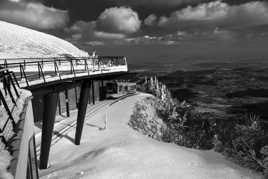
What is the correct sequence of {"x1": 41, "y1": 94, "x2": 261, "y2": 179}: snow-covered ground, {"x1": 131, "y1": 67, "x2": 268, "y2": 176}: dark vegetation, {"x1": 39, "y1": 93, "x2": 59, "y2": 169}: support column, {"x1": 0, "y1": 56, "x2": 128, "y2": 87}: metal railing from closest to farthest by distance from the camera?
{"x1": 0, "y1": 56, "x2": 128, "y2": 87}: metal railing → {"x1": 41, "y1": 94, "x2": 261, "y2": 179}: snow-covered ground → {"x1": 39, "y1": 93, "x2": 59, "y2": 169}: support column → {"x1": 131, "y1": 67, "x2": 268, "y2": 176}: dark vegetation

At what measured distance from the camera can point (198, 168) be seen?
1655cm

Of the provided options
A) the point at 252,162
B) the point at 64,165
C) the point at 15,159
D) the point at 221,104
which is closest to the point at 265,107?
the point at 221,104

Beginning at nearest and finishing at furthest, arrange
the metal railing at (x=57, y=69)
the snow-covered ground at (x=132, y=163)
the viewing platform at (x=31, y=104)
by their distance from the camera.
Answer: the viewing platform at (x=31, y=104)
the metal railing at (x=57, y=69)
the snow-covered ground at (x=132, y=163)

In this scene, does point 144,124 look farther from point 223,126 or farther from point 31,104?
point 223,126

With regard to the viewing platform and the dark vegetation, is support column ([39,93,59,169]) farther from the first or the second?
the dark vegetation

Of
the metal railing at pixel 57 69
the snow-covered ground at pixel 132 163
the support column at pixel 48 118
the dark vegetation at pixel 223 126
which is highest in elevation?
the metal railing at pixel 57 69

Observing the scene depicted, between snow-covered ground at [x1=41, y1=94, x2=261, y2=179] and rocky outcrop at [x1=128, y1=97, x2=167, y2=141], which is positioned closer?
snow-covered ground at [x1=41, y1=94, x2=261, y2=179]

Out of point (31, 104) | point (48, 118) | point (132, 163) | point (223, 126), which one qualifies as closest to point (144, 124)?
point (132, 163)

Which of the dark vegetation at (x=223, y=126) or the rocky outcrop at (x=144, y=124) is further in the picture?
the rocky outcrop at (x=144, y=124)

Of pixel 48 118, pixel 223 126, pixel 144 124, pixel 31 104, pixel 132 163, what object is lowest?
pixel 223 126

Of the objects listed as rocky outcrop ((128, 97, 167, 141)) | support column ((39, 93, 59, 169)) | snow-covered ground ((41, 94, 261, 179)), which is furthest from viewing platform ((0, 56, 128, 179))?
rocky outcrop ((128, 97, 167, 141))

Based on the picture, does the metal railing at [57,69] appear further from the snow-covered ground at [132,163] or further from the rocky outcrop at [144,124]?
the rocky outcrop at [144,124]

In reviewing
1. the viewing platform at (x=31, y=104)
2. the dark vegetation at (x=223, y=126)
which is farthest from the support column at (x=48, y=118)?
the dark vegetation at (x=223, y=126)

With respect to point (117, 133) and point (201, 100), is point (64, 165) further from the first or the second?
point (201, 100)
